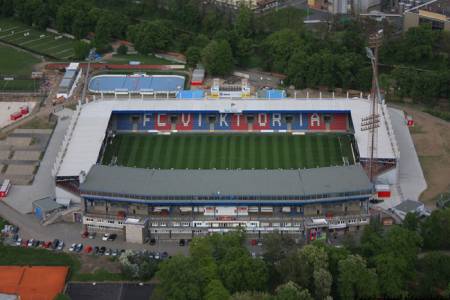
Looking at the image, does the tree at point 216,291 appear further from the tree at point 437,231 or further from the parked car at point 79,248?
the tree at point 437,231

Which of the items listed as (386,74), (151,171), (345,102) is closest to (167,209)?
(151,171)

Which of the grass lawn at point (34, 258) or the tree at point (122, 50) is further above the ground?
the tree at point (122, 50)

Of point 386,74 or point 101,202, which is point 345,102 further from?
point 101,202

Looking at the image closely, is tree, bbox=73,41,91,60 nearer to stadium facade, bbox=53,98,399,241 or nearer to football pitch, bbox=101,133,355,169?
football pitch, bbox=101,133,355,169

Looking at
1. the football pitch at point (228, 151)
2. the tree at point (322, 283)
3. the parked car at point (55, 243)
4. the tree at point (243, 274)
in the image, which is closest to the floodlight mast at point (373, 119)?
the football pitch at point (228, 151)

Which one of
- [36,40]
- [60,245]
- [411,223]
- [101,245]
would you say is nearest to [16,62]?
[36,40]

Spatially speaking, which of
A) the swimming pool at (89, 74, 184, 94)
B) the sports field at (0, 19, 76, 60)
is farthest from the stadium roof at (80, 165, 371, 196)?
the sports field at (0, 19, 76, 60)
